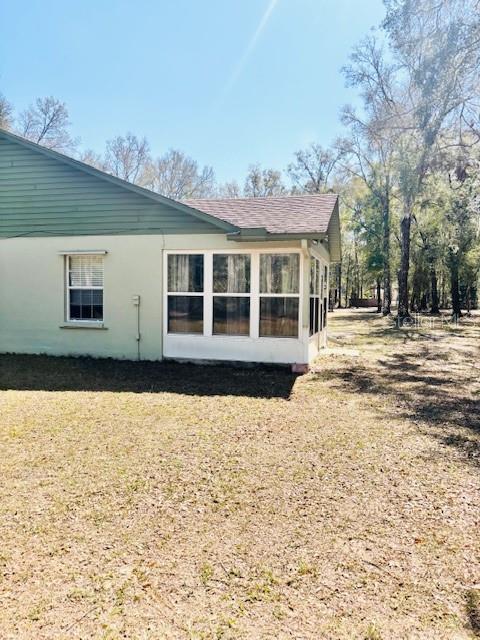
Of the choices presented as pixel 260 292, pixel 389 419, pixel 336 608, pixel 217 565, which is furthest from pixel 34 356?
pixel 336 608

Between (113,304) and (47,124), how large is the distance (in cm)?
2616

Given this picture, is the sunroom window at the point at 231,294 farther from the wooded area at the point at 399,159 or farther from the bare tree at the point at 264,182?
the bare tree at the point at 264,182

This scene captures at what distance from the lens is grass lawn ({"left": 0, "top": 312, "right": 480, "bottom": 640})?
6.95 feet

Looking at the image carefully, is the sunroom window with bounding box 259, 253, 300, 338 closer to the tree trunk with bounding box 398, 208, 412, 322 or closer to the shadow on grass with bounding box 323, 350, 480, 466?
the shadow on grass with bounding box 323, 350, 480, 466

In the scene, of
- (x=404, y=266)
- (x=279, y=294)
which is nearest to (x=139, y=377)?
(x=279, y=294)

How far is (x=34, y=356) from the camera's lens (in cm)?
941

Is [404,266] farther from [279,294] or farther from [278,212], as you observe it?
[279,294]

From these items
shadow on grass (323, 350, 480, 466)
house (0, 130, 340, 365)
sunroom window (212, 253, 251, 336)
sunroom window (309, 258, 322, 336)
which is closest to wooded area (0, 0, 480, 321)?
house (0, 130, 340, 365)

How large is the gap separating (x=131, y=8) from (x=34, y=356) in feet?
32.9

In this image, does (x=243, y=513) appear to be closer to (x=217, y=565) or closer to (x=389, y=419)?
(x=217, y=565)

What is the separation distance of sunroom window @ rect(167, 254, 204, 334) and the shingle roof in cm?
119

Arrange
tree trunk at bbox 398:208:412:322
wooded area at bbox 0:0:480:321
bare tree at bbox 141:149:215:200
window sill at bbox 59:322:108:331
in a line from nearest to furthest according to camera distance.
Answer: window sill at bbox 59:322:108:331 < wooded area at bbox 0:0:480:321 < tree trunk at bbox 398:208:412:322 < bare tree at bbox 141:149:215:200

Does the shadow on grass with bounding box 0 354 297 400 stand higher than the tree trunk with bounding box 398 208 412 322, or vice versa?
the tree trunk with bounding box 398 208 412 322

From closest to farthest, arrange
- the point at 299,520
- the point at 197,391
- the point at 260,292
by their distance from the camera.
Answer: the point at 299,520
the point at 197,391
the point at 260,292
